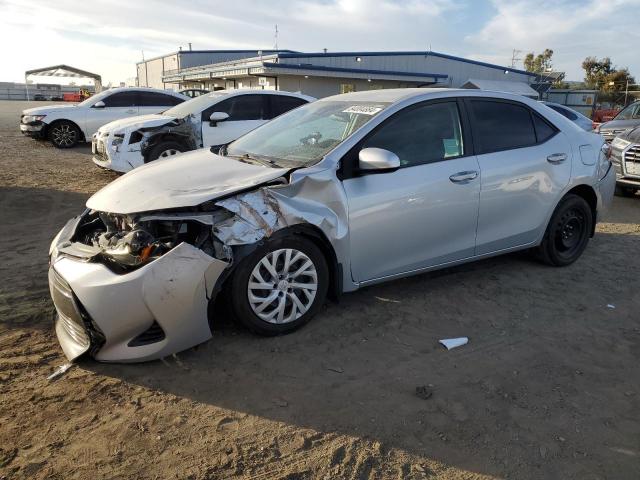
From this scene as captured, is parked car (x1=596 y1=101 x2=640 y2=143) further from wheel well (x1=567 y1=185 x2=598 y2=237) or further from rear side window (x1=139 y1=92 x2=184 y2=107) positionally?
rear side window (x1=139 y1=92 x2=184 y2=107)

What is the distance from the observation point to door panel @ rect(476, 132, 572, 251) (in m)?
4.48

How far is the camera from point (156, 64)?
5659 centimetres

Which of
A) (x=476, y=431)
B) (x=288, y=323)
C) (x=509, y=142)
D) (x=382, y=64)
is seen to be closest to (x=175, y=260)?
(x=288, y=323)

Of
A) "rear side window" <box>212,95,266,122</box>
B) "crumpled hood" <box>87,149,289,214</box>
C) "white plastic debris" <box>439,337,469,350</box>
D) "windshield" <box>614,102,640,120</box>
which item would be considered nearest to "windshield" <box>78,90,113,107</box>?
"rear side window" <box>212,95,266,122</box>

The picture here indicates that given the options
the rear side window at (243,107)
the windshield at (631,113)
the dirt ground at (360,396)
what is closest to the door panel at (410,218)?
the dirt ground at (360,396)

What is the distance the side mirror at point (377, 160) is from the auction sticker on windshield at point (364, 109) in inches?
18.9

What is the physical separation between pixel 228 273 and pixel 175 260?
1.24ft

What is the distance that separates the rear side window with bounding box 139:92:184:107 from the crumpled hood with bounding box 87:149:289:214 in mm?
10284

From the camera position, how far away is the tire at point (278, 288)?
3436mm

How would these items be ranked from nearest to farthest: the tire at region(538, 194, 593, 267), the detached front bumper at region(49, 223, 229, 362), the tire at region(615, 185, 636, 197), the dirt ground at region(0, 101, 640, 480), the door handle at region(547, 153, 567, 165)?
the dirt ground at region(0, 101, 640, 480)
the detached front bumper at region(49, 223, 229, 362)
the door handle at region(547, 153, 567, 165)
the tire at region(538, 194, 593, 267)
the tire at region(615, 185, 636, 197)

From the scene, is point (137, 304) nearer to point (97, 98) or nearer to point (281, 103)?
point (281, 103)

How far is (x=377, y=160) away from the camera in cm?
373

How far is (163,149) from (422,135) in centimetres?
611

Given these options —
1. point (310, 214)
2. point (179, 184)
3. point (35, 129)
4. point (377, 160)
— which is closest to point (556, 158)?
point (377, 160)
